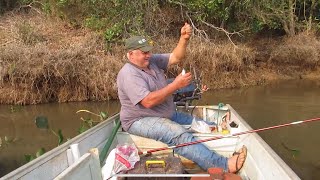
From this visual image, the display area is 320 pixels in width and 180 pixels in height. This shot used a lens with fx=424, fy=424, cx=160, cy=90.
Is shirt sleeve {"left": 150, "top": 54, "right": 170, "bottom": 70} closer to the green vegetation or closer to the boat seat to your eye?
the boat seat

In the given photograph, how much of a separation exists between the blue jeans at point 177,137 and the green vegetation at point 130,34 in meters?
7.29

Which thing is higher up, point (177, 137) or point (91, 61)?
point (91, 61)

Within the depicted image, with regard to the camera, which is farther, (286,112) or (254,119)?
(286,112)

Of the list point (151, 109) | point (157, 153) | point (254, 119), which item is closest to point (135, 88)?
point (151, 109)

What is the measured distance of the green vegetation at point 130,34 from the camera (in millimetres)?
11258

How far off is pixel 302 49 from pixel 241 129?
10198 millimetres

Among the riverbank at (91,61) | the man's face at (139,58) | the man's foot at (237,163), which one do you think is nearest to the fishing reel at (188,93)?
the man's face at (139,58)

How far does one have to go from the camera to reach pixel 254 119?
30.3ft

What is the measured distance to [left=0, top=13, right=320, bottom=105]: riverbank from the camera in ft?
36.7

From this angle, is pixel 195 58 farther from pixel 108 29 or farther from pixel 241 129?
pixel 241 129

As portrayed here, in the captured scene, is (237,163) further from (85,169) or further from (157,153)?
(85,169)

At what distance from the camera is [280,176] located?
294cm

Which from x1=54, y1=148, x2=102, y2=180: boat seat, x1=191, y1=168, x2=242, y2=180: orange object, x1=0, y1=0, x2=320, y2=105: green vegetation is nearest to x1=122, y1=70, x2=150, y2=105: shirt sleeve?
x1=54, y1=148, x2=102, y2=180: boat seat

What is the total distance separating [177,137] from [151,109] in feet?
1.25
